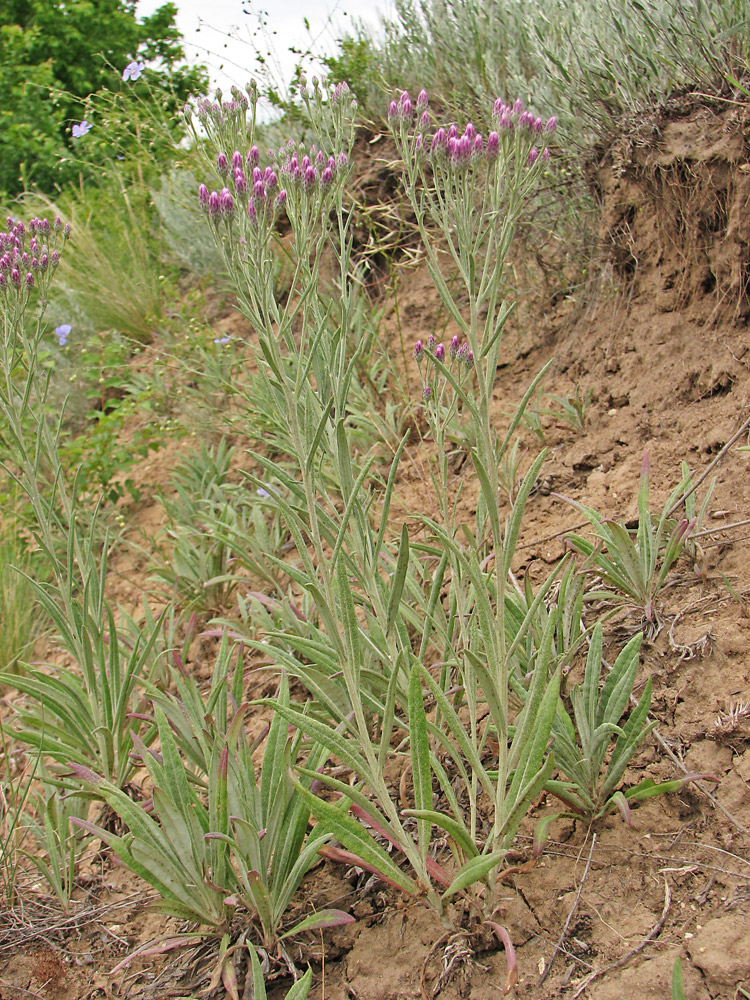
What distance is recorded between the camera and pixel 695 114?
287 centimetres

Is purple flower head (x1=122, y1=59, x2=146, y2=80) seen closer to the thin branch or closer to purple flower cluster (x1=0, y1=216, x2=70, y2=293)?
purple flower cluster (x1=0, y1=216, x2=70, y2=293)

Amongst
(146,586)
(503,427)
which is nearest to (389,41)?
(503,427)

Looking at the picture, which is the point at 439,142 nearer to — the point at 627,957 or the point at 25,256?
the point at 25,256

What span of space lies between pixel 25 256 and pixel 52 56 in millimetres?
16182

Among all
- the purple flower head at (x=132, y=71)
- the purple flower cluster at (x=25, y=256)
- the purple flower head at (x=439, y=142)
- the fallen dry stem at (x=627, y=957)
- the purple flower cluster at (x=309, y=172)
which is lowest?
the fallen dry stem at (x=627, y=957)

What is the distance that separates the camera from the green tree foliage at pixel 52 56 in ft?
36.4

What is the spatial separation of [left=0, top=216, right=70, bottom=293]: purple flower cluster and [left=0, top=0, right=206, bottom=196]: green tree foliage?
30.7ft

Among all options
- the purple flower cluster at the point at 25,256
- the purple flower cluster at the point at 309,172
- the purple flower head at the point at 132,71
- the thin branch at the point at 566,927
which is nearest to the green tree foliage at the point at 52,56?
the purple flower head at the point at 132,71

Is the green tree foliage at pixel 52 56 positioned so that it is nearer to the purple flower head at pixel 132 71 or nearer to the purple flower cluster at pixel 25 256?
the purple flower head at pixel 132 71

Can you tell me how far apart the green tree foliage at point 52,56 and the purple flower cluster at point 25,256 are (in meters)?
9.36

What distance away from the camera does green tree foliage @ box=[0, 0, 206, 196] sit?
436 inches

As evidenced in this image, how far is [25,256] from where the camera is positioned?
238cm

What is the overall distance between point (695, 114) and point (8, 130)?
37.5 feet

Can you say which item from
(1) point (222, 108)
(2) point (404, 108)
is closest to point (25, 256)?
(1) point (222, 108)
